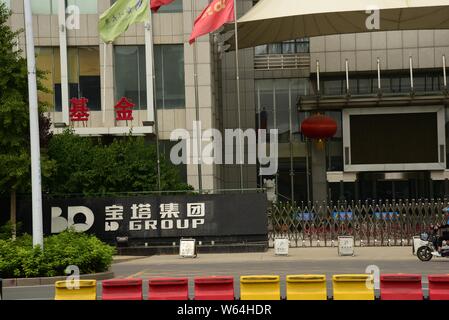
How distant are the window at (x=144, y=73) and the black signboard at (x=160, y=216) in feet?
34.4

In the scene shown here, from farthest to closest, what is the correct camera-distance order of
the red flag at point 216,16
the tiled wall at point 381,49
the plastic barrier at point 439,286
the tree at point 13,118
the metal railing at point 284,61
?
the metal railing at point 284,61 → the tiled wall at point 381,49 → the red flag at point 216,16 → the tree at point 13,118 → the plastic barrier at point 439,286

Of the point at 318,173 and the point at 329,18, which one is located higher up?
the point at 329,18

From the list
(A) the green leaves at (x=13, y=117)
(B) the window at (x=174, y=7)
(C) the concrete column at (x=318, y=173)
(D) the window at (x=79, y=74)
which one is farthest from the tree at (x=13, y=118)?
(C) the concrete column at (x=318, y=173)

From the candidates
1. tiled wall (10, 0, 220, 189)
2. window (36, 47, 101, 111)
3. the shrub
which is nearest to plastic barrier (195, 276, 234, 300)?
the shrub

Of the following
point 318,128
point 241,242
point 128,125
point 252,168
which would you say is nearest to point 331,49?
point 318,128

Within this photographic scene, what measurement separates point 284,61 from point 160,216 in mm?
21952

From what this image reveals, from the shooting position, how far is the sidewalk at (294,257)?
29828 mm

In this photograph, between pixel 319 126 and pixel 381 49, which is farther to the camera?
pixel 381 49

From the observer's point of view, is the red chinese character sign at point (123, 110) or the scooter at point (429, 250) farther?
the red chinese character sign at point (123, 110)

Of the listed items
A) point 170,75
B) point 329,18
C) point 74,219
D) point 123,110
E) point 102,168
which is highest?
point 329,18

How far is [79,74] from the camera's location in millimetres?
43062

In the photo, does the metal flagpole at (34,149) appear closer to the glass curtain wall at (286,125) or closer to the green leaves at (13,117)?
the green leaves at (13,117)

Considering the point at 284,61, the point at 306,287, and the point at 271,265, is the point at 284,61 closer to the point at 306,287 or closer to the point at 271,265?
the point at 271,265

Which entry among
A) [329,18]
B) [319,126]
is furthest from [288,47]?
[329,18]
